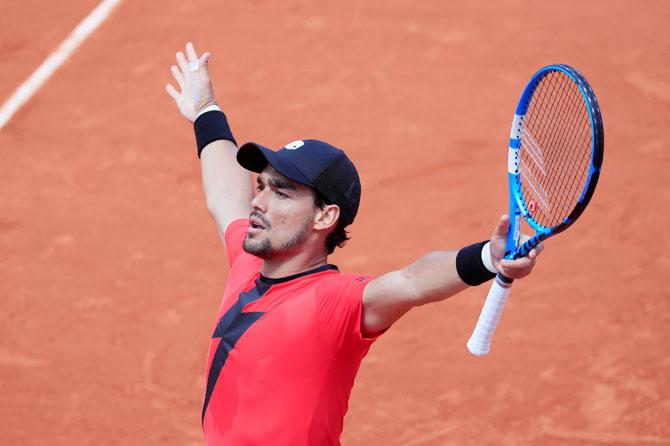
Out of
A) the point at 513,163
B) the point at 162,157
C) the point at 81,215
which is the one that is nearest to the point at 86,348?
the point at 81,215

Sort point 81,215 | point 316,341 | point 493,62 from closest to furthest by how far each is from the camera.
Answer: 1. point 316,341
2. point 81,215
3. point 493,62

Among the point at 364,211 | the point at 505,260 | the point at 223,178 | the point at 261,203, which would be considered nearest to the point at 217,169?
the point at 223,178

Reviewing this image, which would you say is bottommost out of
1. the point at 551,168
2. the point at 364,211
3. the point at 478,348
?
the point at 364,211

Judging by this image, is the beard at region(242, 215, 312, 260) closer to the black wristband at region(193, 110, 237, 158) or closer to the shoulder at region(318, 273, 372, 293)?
the shoulder at region(318, 273, 372, 293)

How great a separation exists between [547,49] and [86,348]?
5.35 m

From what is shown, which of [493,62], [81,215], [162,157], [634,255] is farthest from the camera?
[493,62]

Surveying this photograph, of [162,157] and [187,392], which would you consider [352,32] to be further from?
[187,392]

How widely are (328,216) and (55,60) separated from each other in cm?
717

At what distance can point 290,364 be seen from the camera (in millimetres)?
4496

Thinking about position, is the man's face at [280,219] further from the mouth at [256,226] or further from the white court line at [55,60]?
the white court line at [55,60]

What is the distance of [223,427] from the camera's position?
4.63m

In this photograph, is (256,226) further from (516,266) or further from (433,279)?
(516,266)

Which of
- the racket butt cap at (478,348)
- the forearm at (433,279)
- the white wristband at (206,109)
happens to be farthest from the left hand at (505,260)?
the white wristband at (206,109)

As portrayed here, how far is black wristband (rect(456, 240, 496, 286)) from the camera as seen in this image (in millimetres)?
4016
